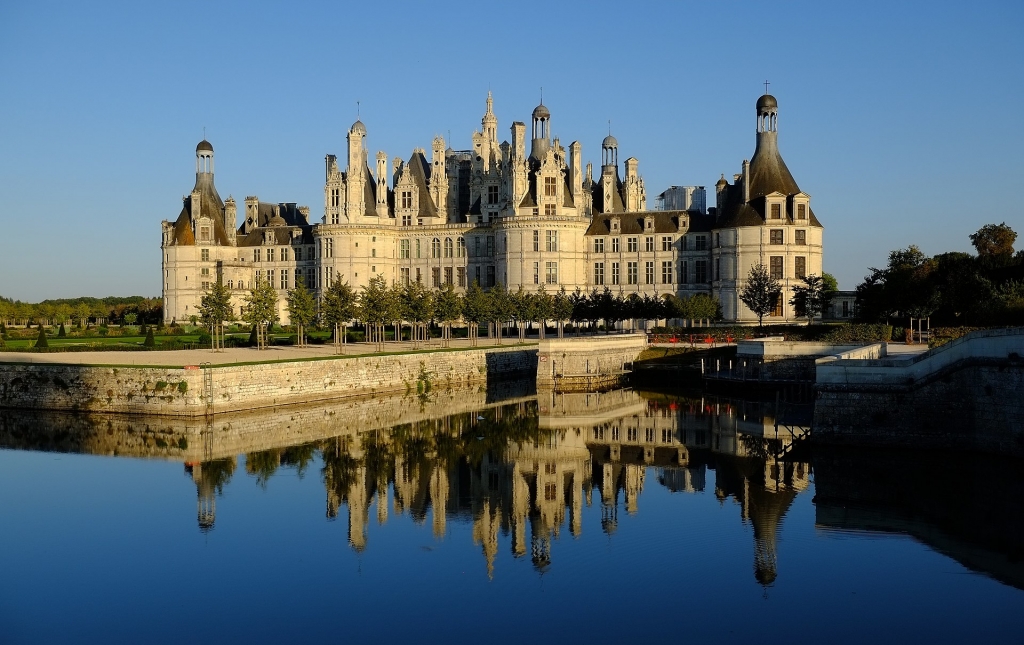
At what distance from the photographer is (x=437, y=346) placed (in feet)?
183

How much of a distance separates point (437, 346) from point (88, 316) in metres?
46.6

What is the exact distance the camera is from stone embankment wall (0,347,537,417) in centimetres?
Result: 3766

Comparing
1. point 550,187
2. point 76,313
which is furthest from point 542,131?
point 76,313

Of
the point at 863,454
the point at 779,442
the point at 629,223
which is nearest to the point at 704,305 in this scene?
the point at 629,223

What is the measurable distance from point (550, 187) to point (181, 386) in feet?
133

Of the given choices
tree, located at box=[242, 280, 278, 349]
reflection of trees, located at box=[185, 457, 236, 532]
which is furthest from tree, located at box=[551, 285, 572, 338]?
reflection of trees, located at box=[185, 457, 236, 532]

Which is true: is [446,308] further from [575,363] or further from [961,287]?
[961,287]

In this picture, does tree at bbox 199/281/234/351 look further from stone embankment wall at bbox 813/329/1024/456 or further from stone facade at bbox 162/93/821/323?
stone embankment wall at bbox 813/329/1024/456

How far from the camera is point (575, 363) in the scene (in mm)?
52938

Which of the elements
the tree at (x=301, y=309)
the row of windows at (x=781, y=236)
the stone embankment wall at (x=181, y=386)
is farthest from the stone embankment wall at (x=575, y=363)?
the row of windows at (x=781, y=236)

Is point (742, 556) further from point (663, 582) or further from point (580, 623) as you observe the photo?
point (580, 623)

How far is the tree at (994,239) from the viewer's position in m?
56.4

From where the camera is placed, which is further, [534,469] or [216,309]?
[216,309]

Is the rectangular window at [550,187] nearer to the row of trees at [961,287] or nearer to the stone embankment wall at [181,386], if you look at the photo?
the row of trees at [961,287]
